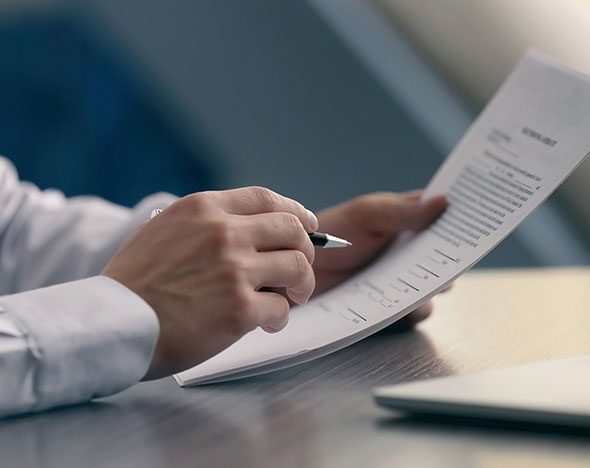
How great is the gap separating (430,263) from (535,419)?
0.32 metres

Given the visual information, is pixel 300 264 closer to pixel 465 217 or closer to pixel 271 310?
pixel 271 310

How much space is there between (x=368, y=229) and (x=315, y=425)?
46cm

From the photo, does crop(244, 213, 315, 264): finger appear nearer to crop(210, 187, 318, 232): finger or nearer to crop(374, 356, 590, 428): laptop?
crop(210, 187, 318, 232): finger

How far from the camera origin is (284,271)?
75 centimetres

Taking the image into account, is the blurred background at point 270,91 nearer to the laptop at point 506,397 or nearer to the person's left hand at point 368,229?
the person's left hand at point 368,229

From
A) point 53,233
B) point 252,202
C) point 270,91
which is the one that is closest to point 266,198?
point 252,202

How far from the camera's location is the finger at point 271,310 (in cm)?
73

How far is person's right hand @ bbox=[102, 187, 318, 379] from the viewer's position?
699mm

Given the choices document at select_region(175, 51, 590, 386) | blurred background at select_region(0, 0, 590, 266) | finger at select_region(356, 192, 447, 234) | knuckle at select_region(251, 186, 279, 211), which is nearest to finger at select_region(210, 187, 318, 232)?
knuckle at select_region(251, 186, 279, 211)

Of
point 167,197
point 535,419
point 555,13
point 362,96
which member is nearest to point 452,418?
point 535,419

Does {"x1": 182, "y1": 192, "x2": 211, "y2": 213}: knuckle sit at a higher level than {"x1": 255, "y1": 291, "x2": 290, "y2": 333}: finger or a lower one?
higher

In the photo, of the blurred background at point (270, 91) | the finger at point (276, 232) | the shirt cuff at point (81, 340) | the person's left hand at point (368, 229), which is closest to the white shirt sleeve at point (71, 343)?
the shirt cuff at point (81, 340)

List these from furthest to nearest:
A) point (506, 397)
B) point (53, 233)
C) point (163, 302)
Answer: point (53, 233), point (163, 302), point (506, 397)

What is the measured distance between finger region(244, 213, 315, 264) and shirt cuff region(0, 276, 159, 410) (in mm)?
108
